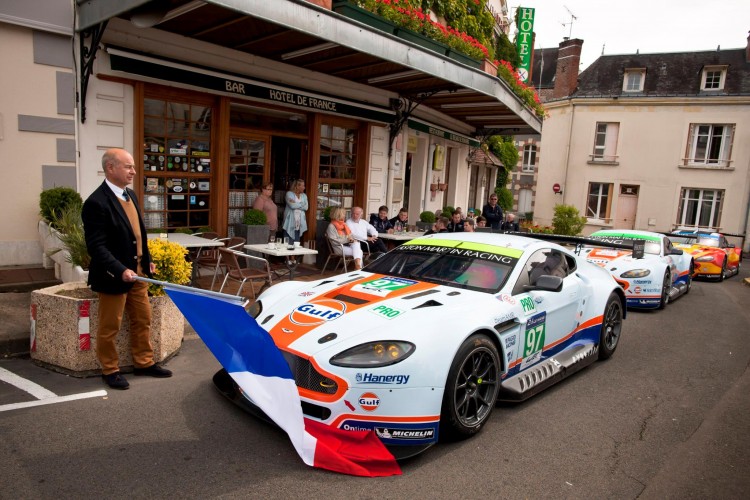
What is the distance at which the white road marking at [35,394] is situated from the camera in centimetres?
422

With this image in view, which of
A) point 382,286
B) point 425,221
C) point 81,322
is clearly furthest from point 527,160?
point 81,322

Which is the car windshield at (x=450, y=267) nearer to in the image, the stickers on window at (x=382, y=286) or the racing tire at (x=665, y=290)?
the stickers on window at (x=382, y=286)

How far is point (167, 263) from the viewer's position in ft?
17.4

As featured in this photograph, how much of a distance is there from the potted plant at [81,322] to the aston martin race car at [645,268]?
702cm

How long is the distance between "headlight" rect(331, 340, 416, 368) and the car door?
1.46 metres

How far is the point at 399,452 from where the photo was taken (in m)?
3.67

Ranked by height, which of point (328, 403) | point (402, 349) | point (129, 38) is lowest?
point (328, 403)

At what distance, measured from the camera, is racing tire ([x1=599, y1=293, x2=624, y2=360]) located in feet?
20.7

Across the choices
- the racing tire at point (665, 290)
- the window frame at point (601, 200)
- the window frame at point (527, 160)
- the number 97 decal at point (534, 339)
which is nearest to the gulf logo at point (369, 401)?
the number 97 decal at point (534, 339)

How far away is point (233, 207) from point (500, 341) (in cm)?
728

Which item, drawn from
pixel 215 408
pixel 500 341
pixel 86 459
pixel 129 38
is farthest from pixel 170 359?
pixel 129 38

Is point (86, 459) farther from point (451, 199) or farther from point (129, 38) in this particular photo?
point (451, 199)

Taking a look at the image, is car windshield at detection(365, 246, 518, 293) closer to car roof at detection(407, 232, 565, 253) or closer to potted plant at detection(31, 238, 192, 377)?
car roof at detection(407, 232, 565, 253)

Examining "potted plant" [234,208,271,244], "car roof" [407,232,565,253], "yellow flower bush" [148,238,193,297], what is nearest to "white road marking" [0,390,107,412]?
"yellow flower bush" [148,238,193,297]
